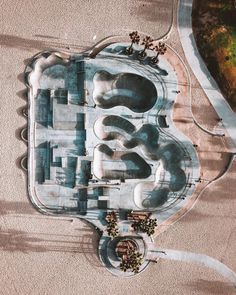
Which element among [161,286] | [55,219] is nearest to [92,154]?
[55,219]

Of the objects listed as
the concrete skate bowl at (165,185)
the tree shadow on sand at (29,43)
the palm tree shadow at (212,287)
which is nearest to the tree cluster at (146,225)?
the concrete skate bowl at (165,185)

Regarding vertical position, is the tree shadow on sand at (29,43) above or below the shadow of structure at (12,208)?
above

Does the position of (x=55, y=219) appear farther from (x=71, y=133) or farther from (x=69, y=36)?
(x=69, y=36)

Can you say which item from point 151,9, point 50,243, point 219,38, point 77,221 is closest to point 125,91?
point 151,9

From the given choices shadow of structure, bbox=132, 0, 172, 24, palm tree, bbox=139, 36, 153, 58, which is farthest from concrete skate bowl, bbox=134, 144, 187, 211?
shadow of structure, bbox=132, 0, 172, 24

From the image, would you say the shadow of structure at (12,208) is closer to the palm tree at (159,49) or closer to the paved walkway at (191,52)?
the palm tree at (159,49)
